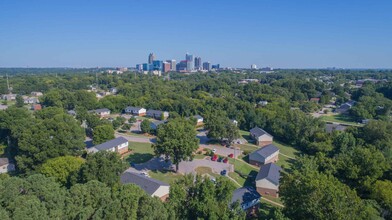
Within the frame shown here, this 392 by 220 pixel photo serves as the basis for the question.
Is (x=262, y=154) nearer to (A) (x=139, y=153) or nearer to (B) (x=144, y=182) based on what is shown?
(A) (x=139, y=153)

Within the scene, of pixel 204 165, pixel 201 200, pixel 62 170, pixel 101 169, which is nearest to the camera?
pixel 201 200

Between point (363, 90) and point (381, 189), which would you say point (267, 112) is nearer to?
point (381, 189)

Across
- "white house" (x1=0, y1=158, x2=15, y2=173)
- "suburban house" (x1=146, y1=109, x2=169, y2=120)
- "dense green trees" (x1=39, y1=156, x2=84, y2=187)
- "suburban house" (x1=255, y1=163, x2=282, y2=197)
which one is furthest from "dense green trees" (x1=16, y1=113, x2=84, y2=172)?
"suburban house" (x1=146, y1=109, x2=169, y2=120)

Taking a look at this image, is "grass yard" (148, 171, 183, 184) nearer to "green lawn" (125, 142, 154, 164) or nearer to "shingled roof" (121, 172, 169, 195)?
"green lawn" (125, 142, 154, 164)

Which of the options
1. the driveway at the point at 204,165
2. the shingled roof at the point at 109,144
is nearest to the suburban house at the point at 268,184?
the driveway at the point at 204,165

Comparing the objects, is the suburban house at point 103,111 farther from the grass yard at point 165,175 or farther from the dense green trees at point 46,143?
the grass yard at point 165,175

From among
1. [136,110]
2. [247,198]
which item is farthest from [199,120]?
[247,198]
